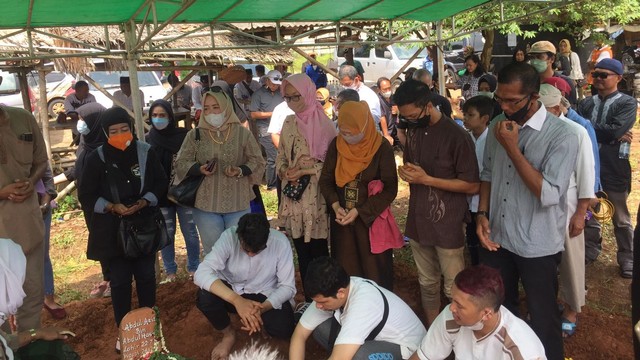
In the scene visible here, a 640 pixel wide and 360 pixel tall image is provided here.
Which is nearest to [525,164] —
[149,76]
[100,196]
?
[100,196]

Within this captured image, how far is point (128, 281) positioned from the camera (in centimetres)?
374

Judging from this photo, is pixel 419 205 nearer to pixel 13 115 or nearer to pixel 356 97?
pixel 356 97

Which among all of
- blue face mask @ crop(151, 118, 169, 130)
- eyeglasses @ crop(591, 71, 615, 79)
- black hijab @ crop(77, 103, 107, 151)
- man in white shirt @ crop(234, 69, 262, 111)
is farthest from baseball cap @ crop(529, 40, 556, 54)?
man in white shirt @ crop(234, 69, 262, 111)

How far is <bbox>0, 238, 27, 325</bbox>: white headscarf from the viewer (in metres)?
2.30

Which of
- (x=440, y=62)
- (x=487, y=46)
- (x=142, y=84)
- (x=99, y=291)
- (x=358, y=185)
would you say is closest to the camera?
(x=358, y=185)

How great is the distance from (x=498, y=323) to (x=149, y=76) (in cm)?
1464

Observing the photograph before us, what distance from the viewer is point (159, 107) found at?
4441 millimetres

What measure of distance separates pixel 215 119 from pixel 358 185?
1225 millimetres

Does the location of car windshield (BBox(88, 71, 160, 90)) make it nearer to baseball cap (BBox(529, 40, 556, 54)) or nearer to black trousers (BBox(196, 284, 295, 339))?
baseball cap (BBox(529, 40, 556, 54))

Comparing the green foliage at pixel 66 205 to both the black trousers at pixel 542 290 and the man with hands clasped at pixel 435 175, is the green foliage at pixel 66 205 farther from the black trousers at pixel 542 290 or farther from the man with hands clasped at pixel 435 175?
the black trousers at pixel 542 290

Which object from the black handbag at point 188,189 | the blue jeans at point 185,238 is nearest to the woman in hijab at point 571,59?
the blue jeans at point 185,238

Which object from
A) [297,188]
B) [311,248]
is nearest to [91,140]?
[297,188]

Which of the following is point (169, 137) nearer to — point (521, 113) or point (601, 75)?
point (521, 113)

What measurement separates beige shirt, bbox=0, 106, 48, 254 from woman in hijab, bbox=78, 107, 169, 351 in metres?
0.34
